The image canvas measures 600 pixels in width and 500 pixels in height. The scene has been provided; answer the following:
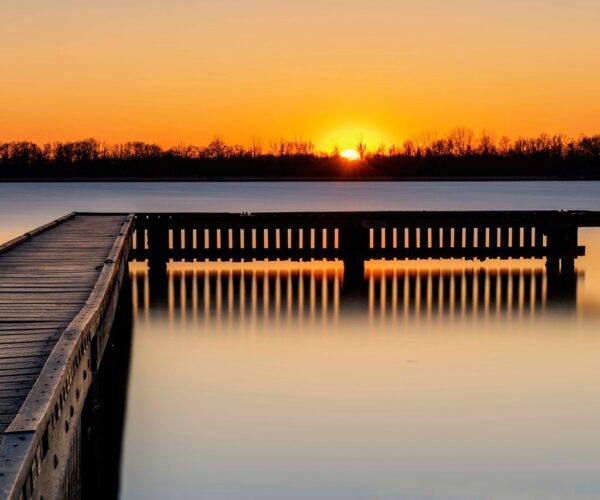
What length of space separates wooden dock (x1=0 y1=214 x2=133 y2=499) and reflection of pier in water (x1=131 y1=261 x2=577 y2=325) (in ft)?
17.4

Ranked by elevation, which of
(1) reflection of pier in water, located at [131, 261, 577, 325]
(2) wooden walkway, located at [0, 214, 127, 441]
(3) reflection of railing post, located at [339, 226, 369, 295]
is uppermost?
(2) wooden walkway, located at [0, 214, 127, 441]

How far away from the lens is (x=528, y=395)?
43.2ft

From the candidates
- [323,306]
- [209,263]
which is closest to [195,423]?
[323,306]

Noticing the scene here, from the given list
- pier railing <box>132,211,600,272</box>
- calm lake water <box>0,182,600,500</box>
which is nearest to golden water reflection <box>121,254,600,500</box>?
calm lake water <box>0,182,600,500</box>

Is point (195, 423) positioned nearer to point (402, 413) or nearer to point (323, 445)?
point (323, 445)

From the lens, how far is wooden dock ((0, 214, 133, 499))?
4293 mm

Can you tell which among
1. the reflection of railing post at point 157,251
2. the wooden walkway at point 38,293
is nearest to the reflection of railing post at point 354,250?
the reflection of railing post at point 157,251

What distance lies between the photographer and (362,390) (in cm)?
1345

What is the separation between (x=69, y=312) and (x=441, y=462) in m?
3.96

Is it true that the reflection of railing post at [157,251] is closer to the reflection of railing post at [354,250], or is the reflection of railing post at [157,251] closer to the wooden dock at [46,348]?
the reflection of railing post at [354,250]

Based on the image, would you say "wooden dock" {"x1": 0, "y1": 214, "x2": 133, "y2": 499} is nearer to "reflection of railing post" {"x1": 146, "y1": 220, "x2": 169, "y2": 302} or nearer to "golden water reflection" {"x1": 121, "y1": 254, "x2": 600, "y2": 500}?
"golden water reflection" {"x1": 121, "y1": 254, "x2": 600, "y2": 500}

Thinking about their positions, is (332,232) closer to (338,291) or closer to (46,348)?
(338,291)

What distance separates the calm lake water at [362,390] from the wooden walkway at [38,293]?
5.84 ft

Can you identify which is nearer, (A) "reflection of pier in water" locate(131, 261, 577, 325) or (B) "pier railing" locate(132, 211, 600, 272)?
(A) "reflection of pier in water" locate(131, 261, 577, 325)
